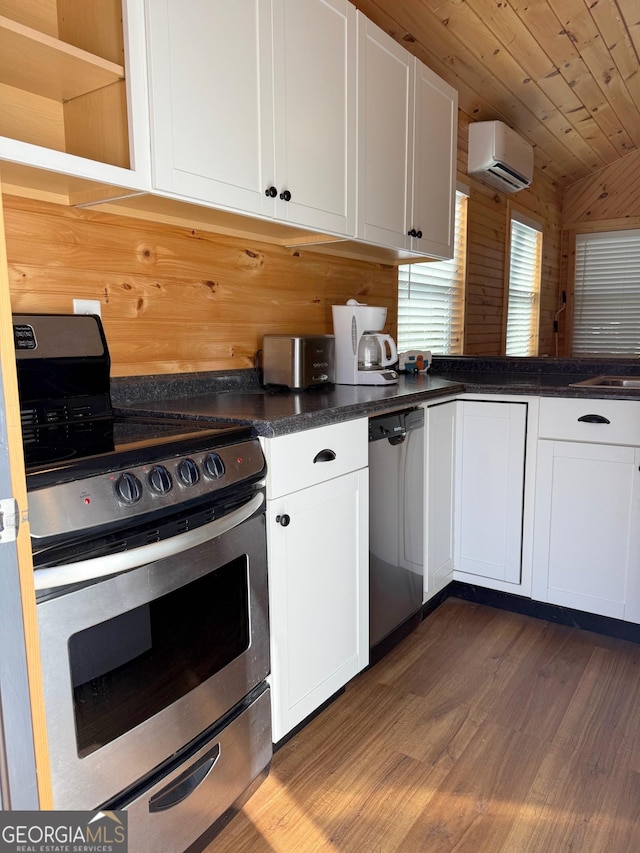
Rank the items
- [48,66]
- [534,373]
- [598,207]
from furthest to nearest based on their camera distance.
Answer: [598,207] → [534,373] → [48,66]

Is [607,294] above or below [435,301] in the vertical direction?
above

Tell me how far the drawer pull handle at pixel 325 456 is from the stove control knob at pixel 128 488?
2.04 ft

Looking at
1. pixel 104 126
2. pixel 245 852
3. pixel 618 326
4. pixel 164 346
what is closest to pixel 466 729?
pixel 245 852

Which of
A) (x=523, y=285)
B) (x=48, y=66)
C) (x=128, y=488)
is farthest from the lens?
(x=523, y=285)

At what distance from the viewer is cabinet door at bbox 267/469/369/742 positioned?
157 centimetres

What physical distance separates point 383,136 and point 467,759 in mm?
2123

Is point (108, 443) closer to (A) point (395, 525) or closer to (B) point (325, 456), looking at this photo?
(B) point (325, 456)

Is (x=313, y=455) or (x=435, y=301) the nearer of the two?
(x=313, y=455)

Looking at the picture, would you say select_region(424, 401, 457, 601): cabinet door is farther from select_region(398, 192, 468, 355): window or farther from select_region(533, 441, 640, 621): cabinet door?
select_region(398, 192, 468, 355): window

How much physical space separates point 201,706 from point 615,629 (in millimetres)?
1695

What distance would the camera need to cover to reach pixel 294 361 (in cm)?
217

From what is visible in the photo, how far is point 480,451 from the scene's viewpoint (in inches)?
98.8

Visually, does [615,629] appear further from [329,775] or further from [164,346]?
[164,346]

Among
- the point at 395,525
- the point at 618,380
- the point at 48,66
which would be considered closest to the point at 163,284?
the point at 48,66
